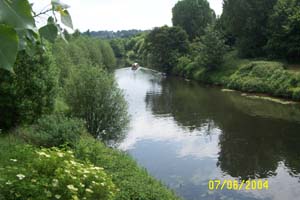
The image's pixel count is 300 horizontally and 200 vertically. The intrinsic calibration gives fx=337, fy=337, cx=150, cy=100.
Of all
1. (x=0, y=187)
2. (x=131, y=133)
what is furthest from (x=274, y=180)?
(x=0, y=187)

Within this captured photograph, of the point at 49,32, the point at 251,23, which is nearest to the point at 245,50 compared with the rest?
the point at 251,23

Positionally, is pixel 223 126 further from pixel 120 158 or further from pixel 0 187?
pixel 0 187

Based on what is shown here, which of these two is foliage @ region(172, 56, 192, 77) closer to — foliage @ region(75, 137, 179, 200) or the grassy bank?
foliage @ region(75, 137, 179, 200)

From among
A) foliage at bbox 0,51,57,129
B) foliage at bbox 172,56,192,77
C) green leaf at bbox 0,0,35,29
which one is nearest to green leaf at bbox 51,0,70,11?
green leaf at bbox 0,0,35,29

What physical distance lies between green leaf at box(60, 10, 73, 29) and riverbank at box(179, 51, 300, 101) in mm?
28793

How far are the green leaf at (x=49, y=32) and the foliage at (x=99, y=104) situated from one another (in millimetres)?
14464

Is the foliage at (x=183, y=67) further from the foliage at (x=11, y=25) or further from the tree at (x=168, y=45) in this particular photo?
the foliage at (x=11, y=25)

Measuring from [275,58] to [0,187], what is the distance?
37211 mm

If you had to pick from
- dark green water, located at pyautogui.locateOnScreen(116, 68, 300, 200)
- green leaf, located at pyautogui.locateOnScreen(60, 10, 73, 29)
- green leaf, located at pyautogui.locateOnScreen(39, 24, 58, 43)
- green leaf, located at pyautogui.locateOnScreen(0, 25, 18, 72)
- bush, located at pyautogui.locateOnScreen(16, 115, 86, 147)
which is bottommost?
dark green water, located at pyautogui.locateOnScreen(116, 68, 300, 200)

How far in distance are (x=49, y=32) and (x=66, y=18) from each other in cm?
10

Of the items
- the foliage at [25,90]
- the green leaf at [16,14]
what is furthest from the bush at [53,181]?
the foliage at [25,90]

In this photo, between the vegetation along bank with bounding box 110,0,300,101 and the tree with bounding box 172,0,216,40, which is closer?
the vegetation along bank with bounding box 110,0,300,101

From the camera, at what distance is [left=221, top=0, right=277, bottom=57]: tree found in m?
41.4

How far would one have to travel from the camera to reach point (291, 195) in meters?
12.0
